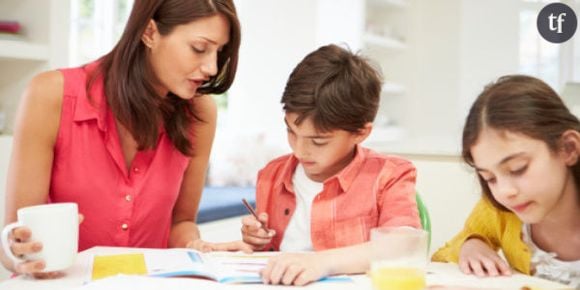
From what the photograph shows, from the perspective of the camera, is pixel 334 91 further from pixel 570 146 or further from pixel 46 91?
pixel 46 91

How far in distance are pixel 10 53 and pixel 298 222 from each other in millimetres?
1246

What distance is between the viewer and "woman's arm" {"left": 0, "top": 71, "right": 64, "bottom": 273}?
1377 millimetres

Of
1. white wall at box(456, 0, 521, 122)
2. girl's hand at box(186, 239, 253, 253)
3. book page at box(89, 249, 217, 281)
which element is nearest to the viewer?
book page at box(89, 249, 217, 281)

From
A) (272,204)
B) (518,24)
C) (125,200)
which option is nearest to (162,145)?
(125,200)

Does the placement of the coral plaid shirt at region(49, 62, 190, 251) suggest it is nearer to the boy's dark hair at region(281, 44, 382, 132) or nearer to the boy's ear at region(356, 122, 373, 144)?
the boy's dark hair at region(281, 44, 382, 132)

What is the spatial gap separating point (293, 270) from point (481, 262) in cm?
39

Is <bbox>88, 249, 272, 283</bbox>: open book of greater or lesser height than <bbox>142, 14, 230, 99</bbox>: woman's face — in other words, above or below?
below

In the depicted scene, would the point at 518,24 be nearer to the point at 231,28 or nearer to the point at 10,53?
the point at 231,28

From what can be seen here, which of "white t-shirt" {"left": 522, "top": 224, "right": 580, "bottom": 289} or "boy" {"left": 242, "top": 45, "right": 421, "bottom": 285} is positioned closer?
"white t-shirt" {"left": 522, "top": 224, "right": 580, "bottom": 289}

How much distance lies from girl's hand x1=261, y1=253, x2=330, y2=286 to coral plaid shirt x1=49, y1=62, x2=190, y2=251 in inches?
21.0

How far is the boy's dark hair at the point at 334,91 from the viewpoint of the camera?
55.2 inches

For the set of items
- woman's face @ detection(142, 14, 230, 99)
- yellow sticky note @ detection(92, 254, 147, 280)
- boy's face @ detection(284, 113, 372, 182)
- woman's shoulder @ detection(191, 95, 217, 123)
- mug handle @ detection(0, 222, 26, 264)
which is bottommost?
yellow sticky note @ detection(92, 254, 147, 280)

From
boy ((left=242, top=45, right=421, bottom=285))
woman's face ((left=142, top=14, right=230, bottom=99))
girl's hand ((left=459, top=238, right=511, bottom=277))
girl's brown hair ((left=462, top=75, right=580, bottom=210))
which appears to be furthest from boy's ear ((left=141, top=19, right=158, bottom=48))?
girl's hand ((left=459, top=238, right=511, bottom=277))

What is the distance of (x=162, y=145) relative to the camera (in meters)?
1.53
